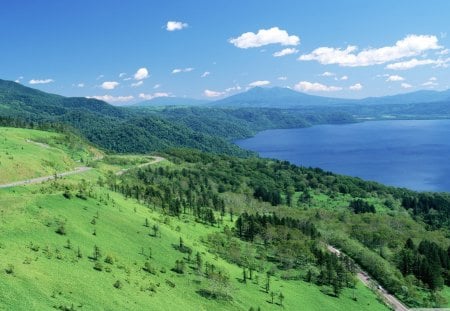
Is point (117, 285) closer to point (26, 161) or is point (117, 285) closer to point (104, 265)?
point (104, 265)

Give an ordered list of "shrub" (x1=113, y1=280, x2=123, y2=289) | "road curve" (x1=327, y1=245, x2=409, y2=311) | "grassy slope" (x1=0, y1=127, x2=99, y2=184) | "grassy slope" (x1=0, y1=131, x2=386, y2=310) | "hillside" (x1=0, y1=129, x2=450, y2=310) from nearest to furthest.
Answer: "grassy slope" (x1=0, y1=131, x2=386, y2=310)
"hillside" (x1=0, y1=129, x2=450, y2=310)
"shrub" (x1=113, y1=280, x2=123, y2=289)
"road curve" (x1=327, y1=245, x2=409, y2=311)
"grassy slope" (x1=0, y1=127, x2=99, y2=184)

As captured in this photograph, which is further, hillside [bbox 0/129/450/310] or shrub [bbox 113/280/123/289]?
shrub [bbox 113/280/123/289]

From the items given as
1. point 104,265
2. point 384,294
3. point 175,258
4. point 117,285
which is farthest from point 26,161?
point 384,294

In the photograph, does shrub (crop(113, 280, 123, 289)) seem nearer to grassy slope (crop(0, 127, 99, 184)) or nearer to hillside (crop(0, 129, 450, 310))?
hillside (crop(0, 129, 450, 310))

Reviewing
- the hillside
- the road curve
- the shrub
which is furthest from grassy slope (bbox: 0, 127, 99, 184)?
the road curve

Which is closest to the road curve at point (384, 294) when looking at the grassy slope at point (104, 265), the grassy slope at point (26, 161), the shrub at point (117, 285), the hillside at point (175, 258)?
the hillside at point (175, 258)

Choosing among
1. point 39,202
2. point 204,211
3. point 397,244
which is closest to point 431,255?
point 397,244

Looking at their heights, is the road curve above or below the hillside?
below

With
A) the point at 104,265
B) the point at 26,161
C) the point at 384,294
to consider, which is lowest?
the point at 384,294

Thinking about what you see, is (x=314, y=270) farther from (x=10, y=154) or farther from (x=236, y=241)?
(x=10, y=154)
